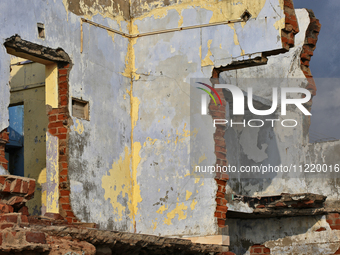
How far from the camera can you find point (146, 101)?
9.56m

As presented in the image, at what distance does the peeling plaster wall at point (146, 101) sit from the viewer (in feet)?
28.2

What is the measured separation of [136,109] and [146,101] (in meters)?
0.22

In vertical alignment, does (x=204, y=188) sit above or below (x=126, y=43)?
below

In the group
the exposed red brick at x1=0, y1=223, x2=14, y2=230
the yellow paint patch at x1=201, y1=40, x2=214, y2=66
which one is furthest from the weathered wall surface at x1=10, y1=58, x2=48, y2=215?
the exposed red brick at x1=0, y1=223, x2=14, y2=230

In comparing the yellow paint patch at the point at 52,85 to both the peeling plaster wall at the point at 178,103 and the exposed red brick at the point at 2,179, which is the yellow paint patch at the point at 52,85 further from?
the exposed red brick at the point at 2,179

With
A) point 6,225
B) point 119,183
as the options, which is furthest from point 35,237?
point 119,183

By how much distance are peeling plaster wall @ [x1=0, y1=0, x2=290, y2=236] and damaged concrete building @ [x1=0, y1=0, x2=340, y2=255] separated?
0.06ft

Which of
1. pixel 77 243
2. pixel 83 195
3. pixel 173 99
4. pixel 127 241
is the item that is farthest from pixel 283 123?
pixel 77 243

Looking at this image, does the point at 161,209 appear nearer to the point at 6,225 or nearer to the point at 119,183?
the point at 119,183

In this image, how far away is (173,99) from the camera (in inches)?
371

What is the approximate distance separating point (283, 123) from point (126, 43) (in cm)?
422

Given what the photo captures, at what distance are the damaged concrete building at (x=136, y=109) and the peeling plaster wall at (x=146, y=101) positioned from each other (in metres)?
0.02

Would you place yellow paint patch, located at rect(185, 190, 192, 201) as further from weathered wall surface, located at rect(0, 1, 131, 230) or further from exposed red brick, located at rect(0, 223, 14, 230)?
exposed red brick, located at rect(0, 223, 14, 230)

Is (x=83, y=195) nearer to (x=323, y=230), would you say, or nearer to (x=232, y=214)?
(x=232, y=214)
